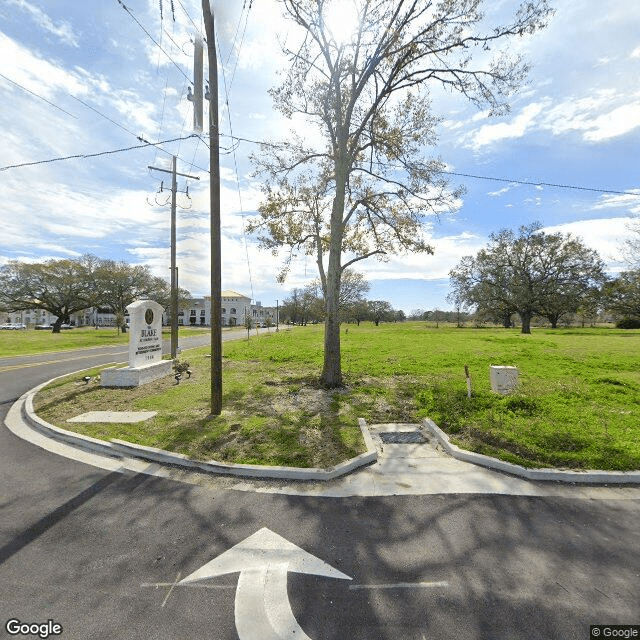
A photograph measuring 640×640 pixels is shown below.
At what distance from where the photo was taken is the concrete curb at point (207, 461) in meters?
5.25

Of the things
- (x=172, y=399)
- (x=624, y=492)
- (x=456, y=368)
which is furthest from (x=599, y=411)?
(x=172, y=399)

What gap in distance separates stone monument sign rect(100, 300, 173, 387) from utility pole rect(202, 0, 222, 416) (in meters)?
5.01

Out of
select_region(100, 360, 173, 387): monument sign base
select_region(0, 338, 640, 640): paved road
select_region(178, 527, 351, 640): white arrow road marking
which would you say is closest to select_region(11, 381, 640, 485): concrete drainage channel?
select_region(0, 338, 640, 640): paved road

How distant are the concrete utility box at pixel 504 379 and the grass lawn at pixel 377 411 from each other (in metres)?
0.30

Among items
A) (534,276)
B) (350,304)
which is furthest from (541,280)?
(350,304)

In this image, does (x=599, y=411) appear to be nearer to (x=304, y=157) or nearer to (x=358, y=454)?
(x=358, y=454)

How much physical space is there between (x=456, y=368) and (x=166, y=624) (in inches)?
511

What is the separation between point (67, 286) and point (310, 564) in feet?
196

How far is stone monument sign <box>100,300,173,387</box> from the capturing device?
1131 cm

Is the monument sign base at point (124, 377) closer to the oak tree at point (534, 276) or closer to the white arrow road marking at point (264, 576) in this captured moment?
the white arrow road marking at point (264, 576)

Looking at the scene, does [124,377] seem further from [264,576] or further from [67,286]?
[67,286]

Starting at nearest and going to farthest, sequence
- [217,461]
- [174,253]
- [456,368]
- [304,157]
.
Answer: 1. [217,461]
2. [304,157]
3. [456,368]
4. [174,253]

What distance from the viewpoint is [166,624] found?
105 inches

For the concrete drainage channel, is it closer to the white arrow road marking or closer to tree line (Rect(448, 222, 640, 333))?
the white arrow road marking
